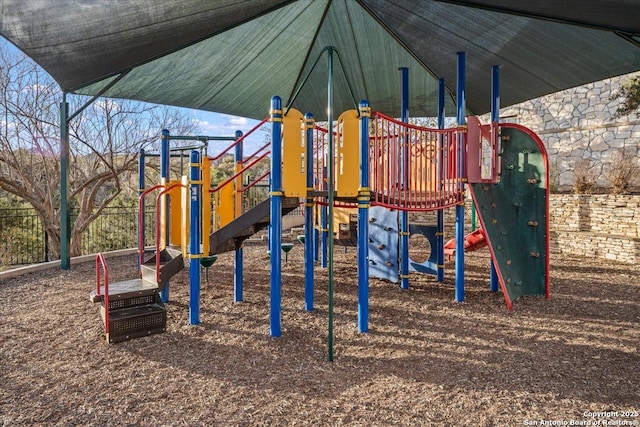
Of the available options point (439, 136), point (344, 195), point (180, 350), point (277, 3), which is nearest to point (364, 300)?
point (344, 195)

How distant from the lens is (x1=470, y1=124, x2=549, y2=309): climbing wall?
5898 mm

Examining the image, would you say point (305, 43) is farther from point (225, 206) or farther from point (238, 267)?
point (238, 267)

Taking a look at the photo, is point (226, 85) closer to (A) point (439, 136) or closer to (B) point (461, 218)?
(A) point (439, 136)

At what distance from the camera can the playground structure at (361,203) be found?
4312 mm

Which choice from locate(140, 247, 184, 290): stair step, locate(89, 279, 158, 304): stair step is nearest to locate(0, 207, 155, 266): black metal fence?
locate(140, 247, 184, 290): stair step

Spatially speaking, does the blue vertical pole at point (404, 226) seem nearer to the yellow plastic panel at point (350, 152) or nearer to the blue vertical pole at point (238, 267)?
the yellow plastic panel at point (350, 152)

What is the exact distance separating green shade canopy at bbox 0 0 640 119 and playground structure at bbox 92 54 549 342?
0.79 meters

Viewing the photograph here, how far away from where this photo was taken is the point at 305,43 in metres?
7.25

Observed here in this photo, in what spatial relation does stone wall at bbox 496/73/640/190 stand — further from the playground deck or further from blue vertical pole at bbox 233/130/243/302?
blue vertical pole at bbox 233/130/243/302

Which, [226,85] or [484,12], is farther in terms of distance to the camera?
[226,85]

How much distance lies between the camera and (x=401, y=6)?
17.7ft

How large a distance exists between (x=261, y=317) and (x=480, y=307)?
10.1ft

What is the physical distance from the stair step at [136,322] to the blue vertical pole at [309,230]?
1.83 m

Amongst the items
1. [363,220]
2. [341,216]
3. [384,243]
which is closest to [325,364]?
[363,220]
